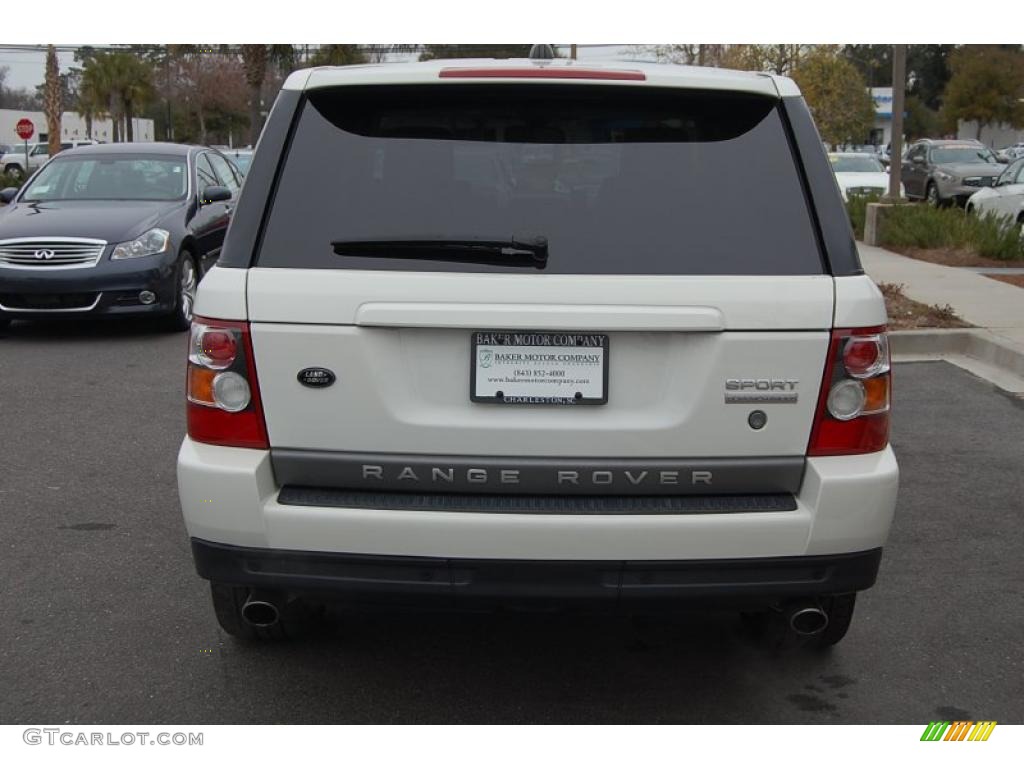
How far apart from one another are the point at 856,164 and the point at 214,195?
18606 millimetres

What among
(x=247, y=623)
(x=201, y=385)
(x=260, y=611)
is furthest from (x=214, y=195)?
(x=201, y=385)

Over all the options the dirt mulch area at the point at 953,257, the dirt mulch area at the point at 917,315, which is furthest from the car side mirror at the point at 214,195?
the dirt mulch area at the point at 953,257

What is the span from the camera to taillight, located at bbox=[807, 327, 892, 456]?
10.5ft

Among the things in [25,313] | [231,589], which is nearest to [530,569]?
[231,589]

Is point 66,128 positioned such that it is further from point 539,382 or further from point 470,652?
point 539,382

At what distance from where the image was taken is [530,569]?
10.3 ft

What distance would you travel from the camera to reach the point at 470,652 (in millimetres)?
4094

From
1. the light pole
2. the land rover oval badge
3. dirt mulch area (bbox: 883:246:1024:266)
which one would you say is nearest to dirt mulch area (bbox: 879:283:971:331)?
dirt mulch area (bbox: 883:246:1024:266)

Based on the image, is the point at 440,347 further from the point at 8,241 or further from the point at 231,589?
the point at 8,241

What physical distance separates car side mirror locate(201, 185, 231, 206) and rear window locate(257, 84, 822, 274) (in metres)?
8.33

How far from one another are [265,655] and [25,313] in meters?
7.32

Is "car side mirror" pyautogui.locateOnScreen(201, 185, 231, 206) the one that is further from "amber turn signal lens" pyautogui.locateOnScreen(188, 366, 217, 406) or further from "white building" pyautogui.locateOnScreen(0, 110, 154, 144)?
"white building" pyautogui.locateOnScreen(0, 110, 154, 144)

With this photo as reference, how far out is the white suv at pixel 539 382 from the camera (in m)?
3.11
